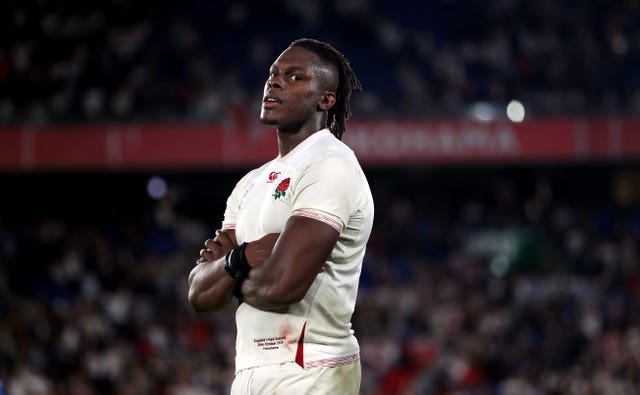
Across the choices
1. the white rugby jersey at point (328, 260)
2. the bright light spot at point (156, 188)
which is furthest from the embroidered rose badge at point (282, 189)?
the bright light spot at point (156, 188)

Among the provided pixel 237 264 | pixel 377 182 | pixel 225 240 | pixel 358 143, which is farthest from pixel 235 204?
pixel 377 182

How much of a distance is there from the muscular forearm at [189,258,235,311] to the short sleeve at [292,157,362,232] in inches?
13.2

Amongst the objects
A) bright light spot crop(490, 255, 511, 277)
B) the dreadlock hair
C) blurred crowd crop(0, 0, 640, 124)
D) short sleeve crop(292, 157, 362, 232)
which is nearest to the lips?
the dreadlock hair

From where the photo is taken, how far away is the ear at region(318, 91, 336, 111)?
357 centimetres

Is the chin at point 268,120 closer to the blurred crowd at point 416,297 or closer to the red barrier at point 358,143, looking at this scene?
the blurred crowd at point 416,297

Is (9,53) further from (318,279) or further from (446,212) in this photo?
(318,279)

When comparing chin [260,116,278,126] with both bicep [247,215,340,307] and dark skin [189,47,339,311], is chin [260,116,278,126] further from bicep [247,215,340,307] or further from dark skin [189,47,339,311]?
bicep [247,215,340,307]

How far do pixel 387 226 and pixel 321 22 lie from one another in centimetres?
395

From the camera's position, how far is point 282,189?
3367 millimetres

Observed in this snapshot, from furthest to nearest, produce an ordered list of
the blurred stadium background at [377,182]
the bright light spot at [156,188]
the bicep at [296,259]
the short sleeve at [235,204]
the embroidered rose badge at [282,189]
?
the bright light spot at [156,188]
the blurred stadium background at [377,182]
the short sleeve at [235,204]
the embroidered rose badge at [282,189]
the bicep at [296,259]

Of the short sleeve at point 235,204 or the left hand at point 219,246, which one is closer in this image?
the left hand at point 219,246

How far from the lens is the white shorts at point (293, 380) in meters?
3.27

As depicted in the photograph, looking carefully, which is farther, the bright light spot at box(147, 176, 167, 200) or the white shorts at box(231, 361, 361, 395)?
the bright light spot at box(147, 176, 167, 200)

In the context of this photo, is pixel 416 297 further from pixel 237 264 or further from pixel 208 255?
pixel 237 264
